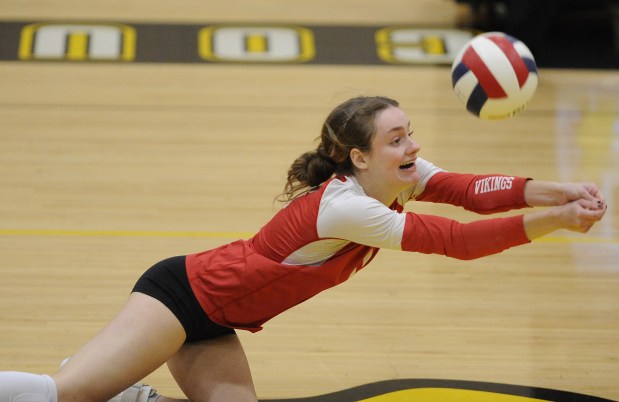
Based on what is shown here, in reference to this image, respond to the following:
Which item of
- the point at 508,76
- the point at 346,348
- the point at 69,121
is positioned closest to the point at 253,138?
the point at 69,121

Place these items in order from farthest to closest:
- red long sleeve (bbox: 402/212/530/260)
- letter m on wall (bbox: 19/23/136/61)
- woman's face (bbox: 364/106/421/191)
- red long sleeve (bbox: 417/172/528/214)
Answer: letter m on wall (bbox: 19/23/136/61), red long sleeve (bbox: 417/172/528/214), woman's face (bbox: 364/106/421/191), red long sleeve (bbox: 402/212/530/260)

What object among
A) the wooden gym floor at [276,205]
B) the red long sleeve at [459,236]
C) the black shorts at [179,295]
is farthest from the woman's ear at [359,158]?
the black shorts at [179,295]

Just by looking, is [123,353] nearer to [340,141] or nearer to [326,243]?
[326,243]

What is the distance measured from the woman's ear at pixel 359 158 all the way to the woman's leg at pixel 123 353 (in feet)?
3.11

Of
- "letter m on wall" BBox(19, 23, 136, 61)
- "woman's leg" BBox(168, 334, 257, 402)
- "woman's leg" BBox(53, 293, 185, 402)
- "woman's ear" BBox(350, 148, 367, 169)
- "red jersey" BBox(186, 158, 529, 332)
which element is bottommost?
"woman's leg" BBox(168, 334, 257, 402)

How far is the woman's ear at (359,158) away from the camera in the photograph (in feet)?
13.3

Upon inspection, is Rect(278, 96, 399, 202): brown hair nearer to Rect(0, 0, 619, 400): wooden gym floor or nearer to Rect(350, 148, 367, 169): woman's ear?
Rect(350, 148, 367, 169): woman's ear

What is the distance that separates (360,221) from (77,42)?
6.27 meters

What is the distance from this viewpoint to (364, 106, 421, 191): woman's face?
13.2 feet

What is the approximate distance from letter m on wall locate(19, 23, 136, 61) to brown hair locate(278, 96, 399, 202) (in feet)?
17.7

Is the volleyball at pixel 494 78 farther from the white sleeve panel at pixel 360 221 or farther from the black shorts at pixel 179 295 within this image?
the black shorts at pixel 179 295

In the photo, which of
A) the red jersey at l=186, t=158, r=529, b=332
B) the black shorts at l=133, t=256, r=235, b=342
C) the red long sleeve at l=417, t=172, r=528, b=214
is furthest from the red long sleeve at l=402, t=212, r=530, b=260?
the black shorts at l=133, t=256, r=235, b=342

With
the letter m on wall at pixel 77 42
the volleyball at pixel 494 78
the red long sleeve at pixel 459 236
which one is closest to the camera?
the red long sleeve at pixel 459 236

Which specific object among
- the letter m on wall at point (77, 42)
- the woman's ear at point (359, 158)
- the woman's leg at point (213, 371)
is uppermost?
the letter m on wall at point (77, 42)
